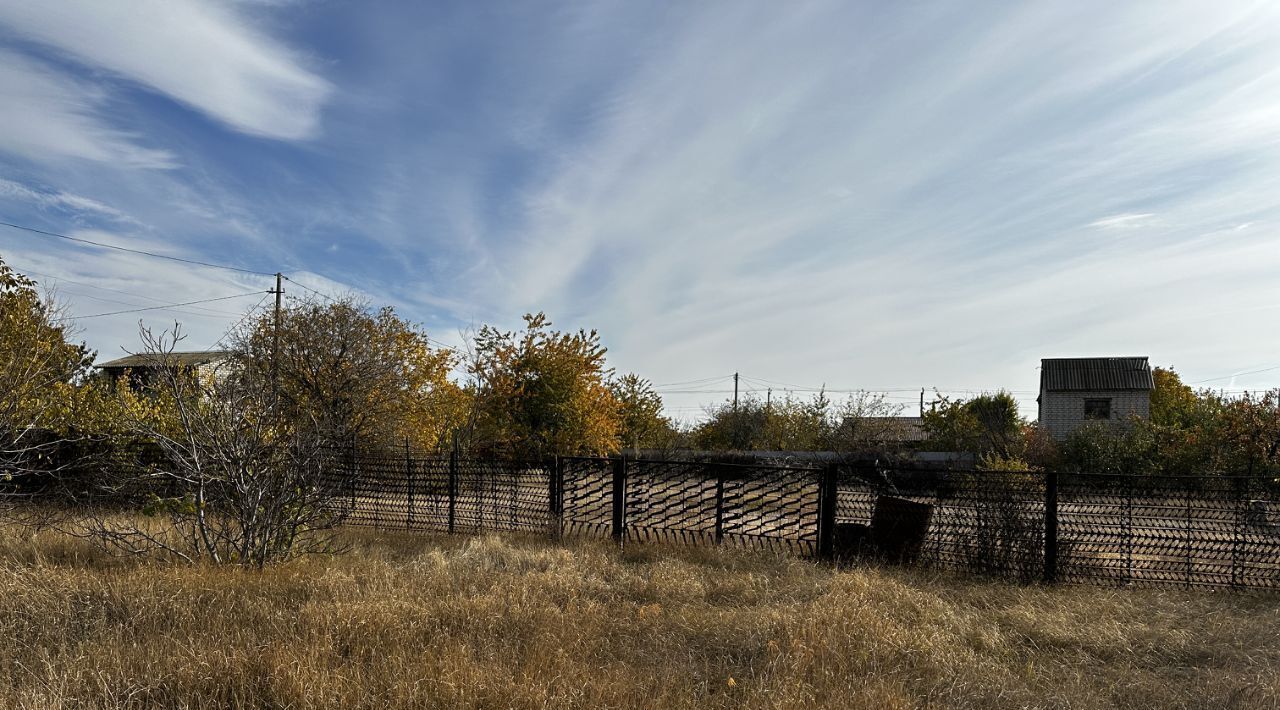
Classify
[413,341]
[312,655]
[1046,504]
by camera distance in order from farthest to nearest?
1. [413,341]
2. [1046,504]
3. [312,655]

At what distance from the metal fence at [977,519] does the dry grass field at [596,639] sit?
489 millimetres

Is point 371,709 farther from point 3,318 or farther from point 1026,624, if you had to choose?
point 3,318

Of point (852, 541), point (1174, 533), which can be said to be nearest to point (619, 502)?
point (852, 541)

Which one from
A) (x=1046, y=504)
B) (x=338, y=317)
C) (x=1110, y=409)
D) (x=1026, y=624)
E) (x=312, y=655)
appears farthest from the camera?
(x=1110, y=409)

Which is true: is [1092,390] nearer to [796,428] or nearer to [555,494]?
[796,428]

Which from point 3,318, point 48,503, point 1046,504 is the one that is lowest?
point 48,503

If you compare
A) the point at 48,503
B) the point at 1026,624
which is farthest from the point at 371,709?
the point at 48,503

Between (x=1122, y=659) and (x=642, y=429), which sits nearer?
(x=1122, y=659)

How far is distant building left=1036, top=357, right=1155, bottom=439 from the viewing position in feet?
106

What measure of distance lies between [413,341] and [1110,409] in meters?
29.6

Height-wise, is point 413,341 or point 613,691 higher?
point 413,341

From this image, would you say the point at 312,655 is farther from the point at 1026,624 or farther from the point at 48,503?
the point at 48,503

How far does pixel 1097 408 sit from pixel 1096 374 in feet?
5.14

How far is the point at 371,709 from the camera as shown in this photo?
369cm
